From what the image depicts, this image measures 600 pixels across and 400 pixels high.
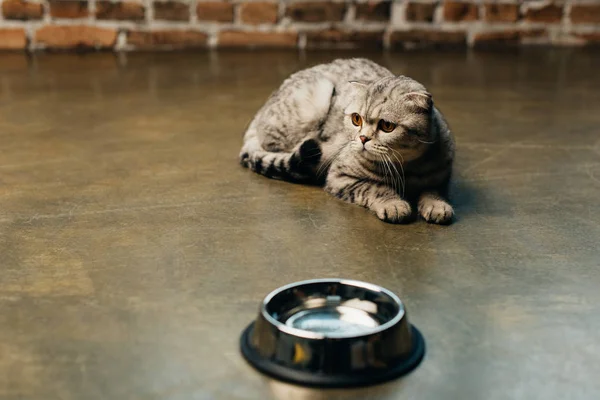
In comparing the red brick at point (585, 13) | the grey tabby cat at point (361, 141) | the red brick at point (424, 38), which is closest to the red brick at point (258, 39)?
the red brick at point (424, 38)

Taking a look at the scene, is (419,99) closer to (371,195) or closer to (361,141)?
(361,141)

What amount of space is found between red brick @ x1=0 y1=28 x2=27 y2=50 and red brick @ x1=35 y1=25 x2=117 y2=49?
3.3 inches

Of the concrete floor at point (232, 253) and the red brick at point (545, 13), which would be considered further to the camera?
the red brick at point (545, 13)

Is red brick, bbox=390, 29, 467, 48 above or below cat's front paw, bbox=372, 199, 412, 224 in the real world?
above

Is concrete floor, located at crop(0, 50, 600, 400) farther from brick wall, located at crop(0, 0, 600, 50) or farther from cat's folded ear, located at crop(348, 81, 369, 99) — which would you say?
brick wall, located at crop(0, 0, 600, 50)

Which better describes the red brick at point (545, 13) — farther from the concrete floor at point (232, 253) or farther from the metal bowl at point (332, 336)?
the metal bowl at point (332, 336)

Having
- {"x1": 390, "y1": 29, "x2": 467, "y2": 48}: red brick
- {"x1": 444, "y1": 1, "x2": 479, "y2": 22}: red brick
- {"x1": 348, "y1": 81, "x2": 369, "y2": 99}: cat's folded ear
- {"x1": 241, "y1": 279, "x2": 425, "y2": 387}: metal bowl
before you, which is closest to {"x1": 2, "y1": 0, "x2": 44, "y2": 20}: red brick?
{"x1": 390, "y1": 29, "x2": 467, "y2": 48}: red brick

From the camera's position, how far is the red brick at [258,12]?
201 inches

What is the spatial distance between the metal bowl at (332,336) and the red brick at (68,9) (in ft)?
12.4

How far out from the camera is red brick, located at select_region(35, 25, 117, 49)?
4949 mm

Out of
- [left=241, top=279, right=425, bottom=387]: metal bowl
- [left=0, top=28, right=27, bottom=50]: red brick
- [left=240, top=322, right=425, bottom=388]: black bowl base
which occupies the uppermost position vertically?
[left=0, top=28, right=27, bottom=50]: red brick

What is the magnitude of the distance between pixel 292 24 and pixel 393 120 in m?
3.20

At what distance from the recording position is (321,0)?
513 cm

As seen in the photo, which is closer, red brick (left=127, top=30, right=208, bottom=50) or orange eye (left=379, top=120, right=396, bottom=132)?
orange eye (left=379, top=120, right=396, bottom=132)
